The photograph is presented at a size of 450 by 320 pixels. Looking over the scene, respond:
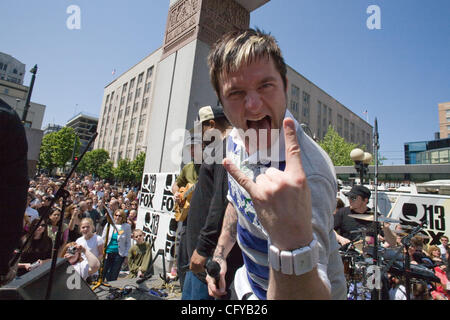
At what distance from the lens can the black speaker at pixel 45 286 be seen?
132cm

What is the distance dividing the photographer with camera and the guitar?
282 centimetres

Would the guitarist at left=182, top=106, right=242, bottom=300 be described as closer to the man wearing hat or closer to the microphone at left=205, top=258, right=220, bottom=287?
the microphone at left=205, top=258, right=220, bottom=287

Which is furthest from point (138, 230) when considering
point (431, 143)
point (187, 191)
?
point (431, 143)

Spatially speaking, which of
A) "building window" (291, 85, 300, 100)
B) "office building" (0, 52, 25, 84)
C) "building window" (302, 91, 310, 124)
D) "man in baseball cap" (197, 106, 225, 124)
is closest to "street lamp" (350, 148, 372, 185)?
"man in baseball cap" (197, 106, 225, 124)

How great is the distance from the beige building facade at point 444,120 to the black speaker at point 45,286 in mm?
99459

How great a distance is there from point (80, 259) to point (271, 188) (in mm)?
5126

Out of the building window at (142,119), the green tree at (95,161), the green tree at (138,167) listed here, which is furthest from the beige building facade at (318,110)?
the green tree at (95,161)

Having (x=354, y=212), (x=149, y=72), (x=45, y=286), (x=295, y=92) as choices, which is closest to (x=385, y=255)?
(x=354, y=212)

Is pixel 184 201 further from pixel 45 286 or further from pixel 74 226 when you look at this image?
→ pixel 74 226

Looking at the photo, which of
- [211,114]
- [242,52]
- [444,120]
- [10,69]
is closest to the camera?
[242,52]

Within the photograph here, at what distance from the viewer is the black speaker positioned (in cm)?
132

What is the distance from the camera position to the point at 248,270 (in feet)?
3.72

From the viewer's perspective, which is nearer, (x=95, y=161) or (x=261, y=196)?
(x=261, y=196)

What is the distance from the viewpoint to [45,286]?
1.52m
